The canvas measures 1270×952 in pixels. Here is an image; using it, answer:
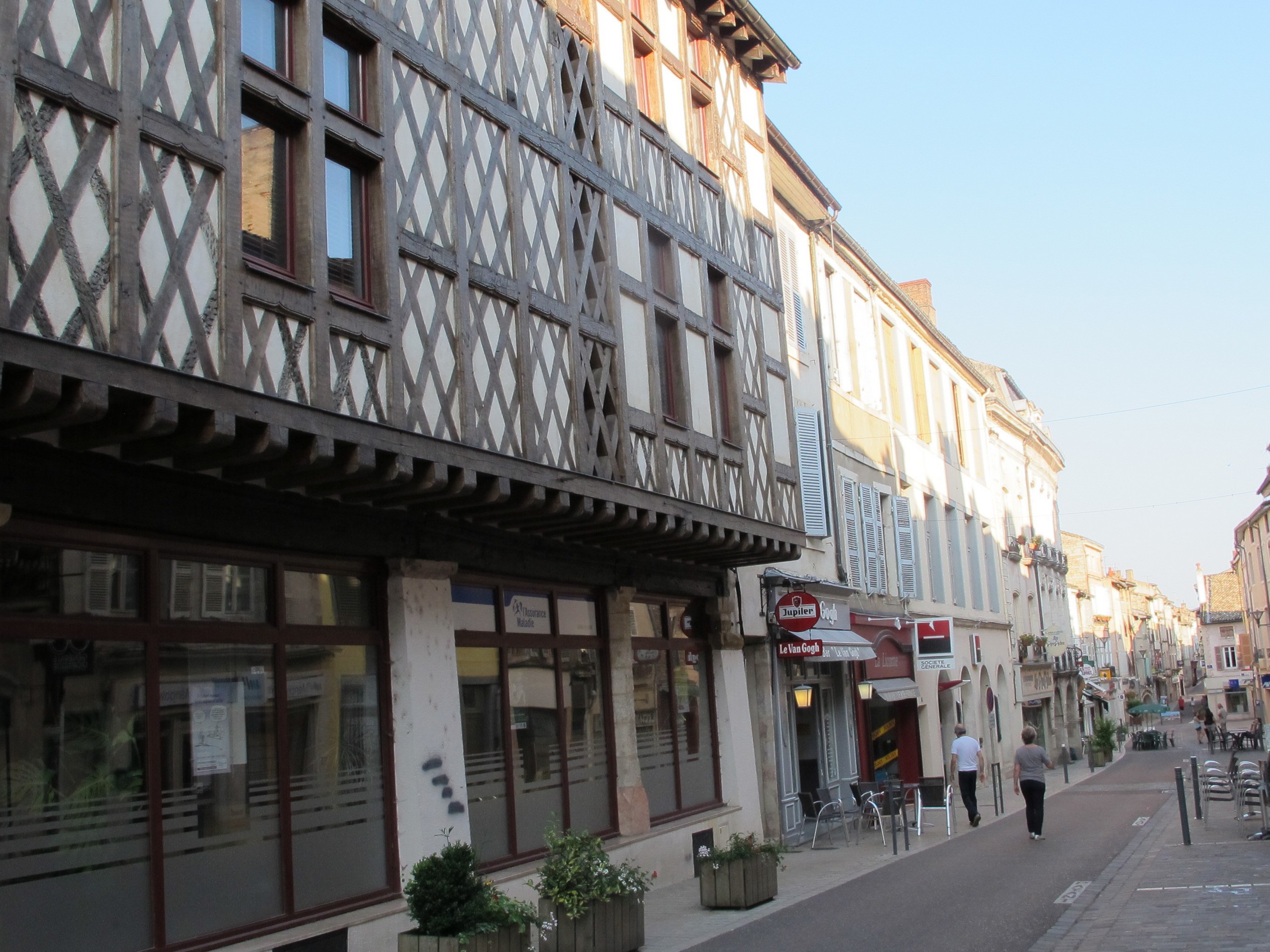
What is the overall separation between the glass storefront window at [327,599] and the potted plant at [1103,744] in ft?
105

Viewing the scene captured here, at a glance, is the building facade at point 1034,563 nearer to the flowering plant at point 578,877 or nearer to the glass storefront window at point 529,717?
the glass storefront window at point 529,717

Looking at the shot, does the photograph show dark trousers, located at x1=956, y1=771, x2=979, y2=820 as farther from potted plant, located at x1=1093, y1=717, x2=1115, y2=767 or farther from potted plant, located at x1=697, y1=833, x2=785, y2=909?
potted plant, located at x1=1093, y1=717, x2=1115, y2=767

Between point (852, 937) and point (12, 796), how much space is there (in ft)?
19.3

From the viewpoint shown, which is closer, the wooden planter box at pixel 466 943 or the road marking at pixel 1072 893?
the wooden planter box at pixel 466 943

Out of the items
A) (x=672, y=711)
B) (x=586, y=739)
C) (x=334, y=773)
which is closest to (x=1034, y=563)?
(x=672, y=711)

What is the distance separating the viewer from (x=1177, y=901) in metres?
10.1

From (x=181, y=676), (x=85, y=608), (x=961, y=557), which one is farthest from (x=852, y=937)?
(x=961, y=557)

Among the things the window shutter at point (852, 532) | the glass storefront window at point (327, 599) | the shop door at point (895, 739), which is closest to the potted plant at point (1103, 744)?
the shop door at point (895, 739)

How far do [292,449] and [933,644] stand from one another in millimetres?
15926

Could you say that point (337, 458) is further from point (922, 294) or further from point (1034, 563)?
point (1034, 563)

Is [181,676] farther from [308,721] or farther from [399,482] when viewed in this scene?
[399,482]

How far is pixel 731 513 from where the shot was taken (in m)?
13.1

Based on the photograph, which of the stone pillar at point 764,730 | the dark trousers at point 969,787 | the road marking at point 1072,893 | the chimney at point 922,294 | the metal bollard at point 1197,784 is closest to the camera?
the road marking at point 1072,893

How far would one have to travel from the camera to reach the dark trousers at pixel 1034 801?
50.9 ft
